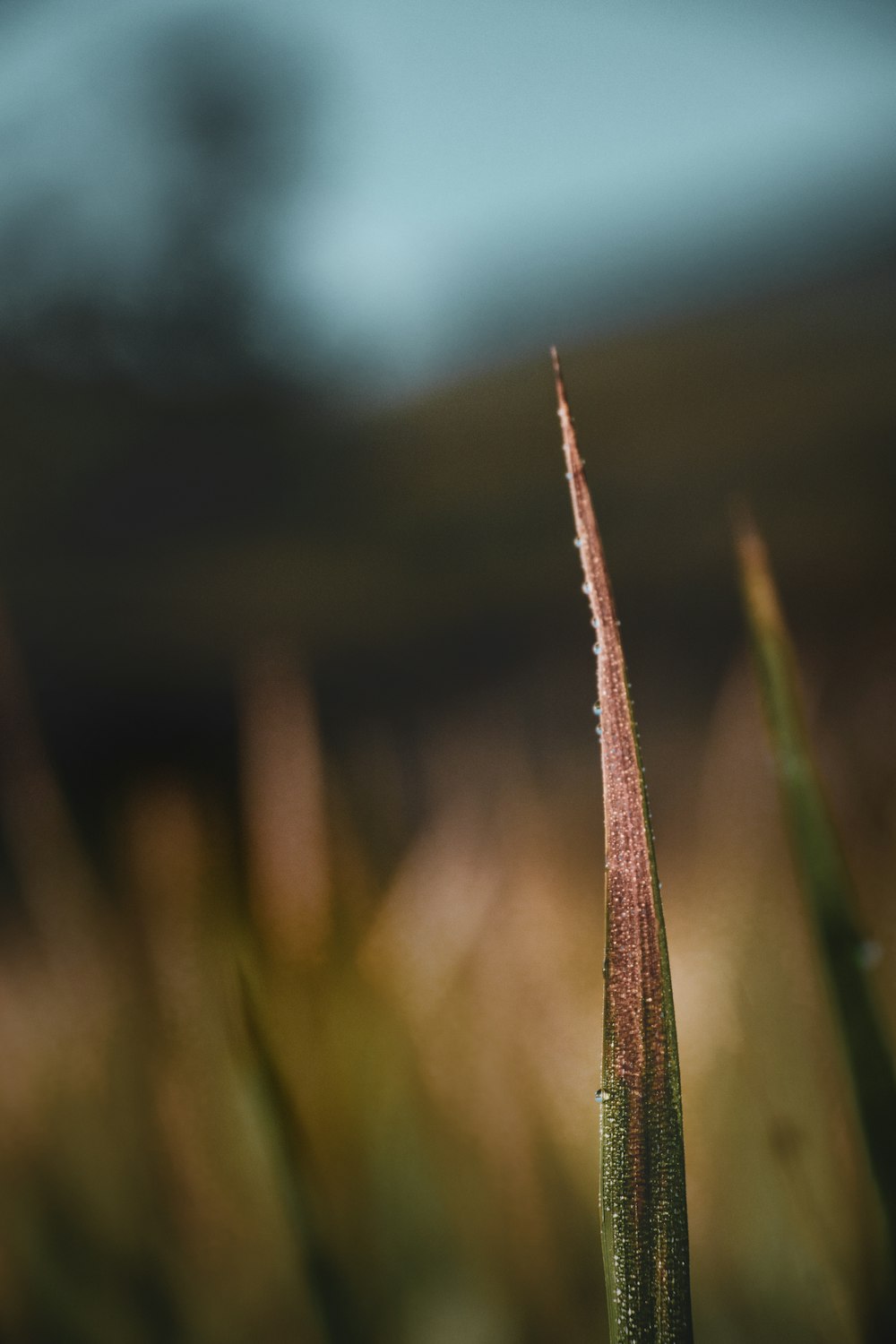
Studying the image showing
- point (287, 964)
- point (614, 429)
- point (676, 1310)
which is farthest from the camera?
point (614, 429)

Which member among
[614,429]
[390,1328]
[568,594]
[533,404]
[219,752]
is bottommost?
[390,1328]

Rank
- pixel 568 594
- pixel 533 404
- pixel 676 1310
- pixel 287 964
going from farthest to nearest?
pixel 533 404 < pixel 568 594 < pixel 287 964 < pixel 676 1310

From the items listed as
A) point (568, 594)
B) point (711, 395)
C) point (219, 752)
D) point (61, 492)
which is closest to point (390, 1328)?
point (219, 752)

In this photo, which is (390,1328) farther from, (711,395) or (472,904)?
(711,395)
